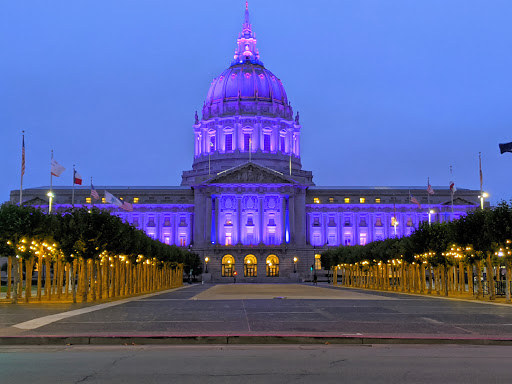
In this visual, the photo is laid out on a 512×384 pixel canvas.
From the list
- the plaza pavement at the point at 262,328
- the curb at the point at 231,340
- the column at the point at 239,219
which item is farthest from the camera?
the column at the point at 239,219

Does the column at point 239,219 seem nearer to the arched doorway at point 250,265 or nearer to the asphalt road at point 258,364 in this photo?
the arched doorway at point 250,265

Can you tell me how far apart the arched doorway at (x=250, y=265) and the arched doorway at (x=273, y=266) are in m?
3.09

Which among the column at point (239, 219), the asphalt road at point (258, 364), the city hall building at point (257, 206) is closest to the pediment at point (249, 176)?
the city hall building at point (257, 206)

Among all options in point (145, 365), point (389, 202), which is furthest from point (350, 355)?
point (389, 202)

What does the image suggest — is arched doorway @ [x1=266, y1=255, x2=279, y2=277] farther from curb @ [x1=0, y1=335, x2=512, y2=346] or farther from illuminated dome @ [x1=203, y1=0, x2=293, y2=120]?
curb @ [x1=0, y1=335, x2=512, y2=346]

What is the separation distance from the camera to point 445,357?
1689 cm

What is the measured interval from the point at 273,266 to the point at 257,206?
15.6 metres

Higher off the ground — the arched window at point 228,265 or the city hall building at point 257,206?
the city hall building at point 257,206

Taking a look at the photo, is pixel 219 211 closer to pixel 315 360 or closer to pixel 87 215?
pixel 87 215

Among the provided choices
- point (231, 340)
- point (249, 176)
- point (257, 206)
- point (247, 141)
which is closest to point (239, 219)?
point (257, 206)

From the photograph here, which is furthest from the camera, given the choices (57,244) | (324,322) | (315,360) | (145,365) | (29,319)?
(57,244)

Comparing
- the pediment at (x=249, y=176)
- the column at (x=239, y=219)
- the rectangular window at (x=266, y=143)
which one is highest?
the rectangular window at (x=266, y=143)

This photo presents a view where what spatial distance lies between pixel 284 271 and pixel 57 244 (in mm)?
104462

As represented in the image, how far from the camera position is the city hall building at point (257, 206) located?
157 meters
